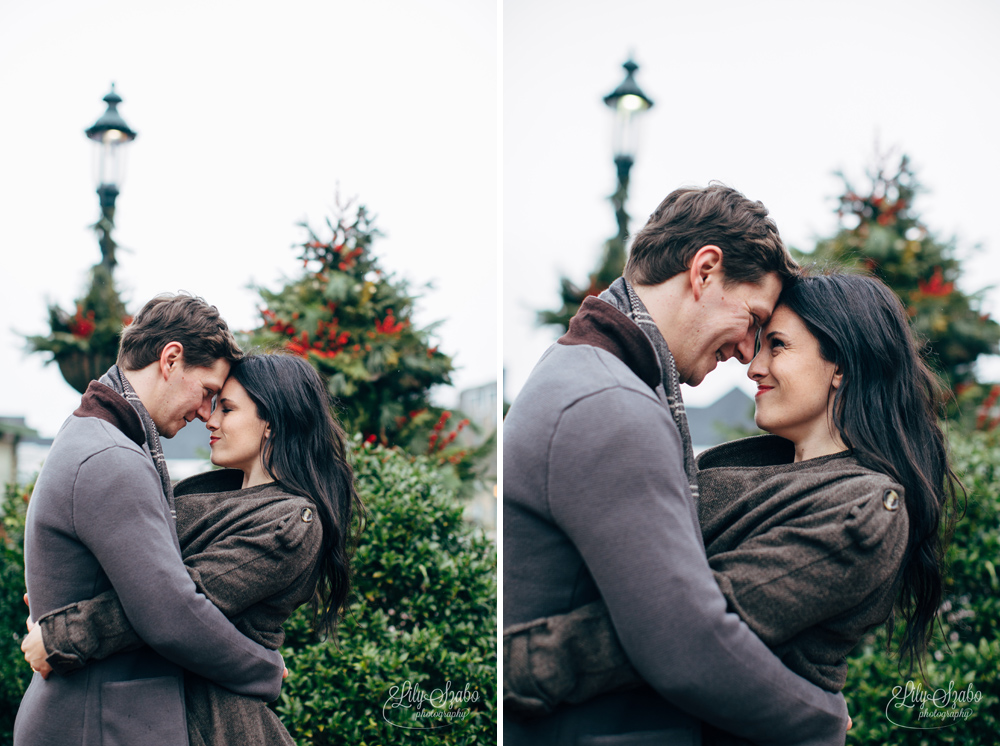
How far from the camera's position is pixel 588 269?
3.40m

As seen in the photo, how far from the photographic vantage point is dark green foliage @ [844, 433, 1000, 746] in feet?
9.23

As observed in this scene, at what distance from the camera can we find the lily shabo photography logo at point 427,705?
2514 mm

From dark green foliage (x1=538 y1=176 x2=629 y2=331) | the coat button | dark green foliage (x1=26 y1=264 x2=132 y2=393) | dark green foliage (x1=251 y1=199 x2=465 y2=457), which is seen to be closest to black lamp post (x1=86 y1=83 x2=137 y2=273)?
dark green foliage (x1=26 y1=264 x2=132 y2=393)

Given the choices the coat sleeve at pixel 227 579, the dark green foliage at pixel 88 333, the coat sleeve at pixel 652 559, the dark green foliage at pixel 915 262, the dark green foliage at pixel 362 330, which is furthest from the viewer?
the dark green foliage at pixel 915 262

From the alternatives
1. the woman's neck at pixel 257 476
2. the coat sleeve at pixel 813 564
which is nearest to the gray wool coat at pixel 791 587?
the coat sleeve at pixel 813 564

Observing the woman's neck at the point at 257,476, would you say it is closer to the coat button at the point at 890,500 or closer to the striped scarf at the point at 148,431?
the striped scarf at the point at 148,431

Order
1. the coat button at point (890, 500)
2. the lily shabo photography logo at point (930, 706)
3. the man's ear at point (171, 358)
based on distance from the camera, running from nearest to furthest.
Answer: the coat button at point (890, 500) < the man's ear at point (171, 358) < the lily shabo photography logo at point (930, 706)

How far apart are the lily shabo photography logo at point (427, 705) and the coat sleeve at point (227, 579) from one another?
3.37ft

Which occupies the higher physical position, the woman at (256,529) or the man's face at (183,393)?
the man's face at (183,393)

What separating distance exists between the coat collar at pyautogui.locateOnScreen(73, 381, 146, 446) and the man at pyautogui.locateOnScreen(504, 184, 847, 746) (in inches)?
41.5

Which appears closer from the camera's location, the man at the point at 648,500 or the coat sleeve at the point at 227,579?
the man at the point at 648,500

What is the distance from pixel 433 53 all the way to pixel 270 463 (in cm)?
199

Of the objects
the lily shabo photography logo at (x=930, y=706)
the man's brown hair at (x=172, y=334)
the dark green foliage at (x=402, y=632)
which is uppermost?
the man's brown hair at (x=172, y=334)

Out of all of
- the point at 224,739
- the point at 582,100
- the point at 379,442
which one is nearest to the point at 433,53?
the point at 582,100
